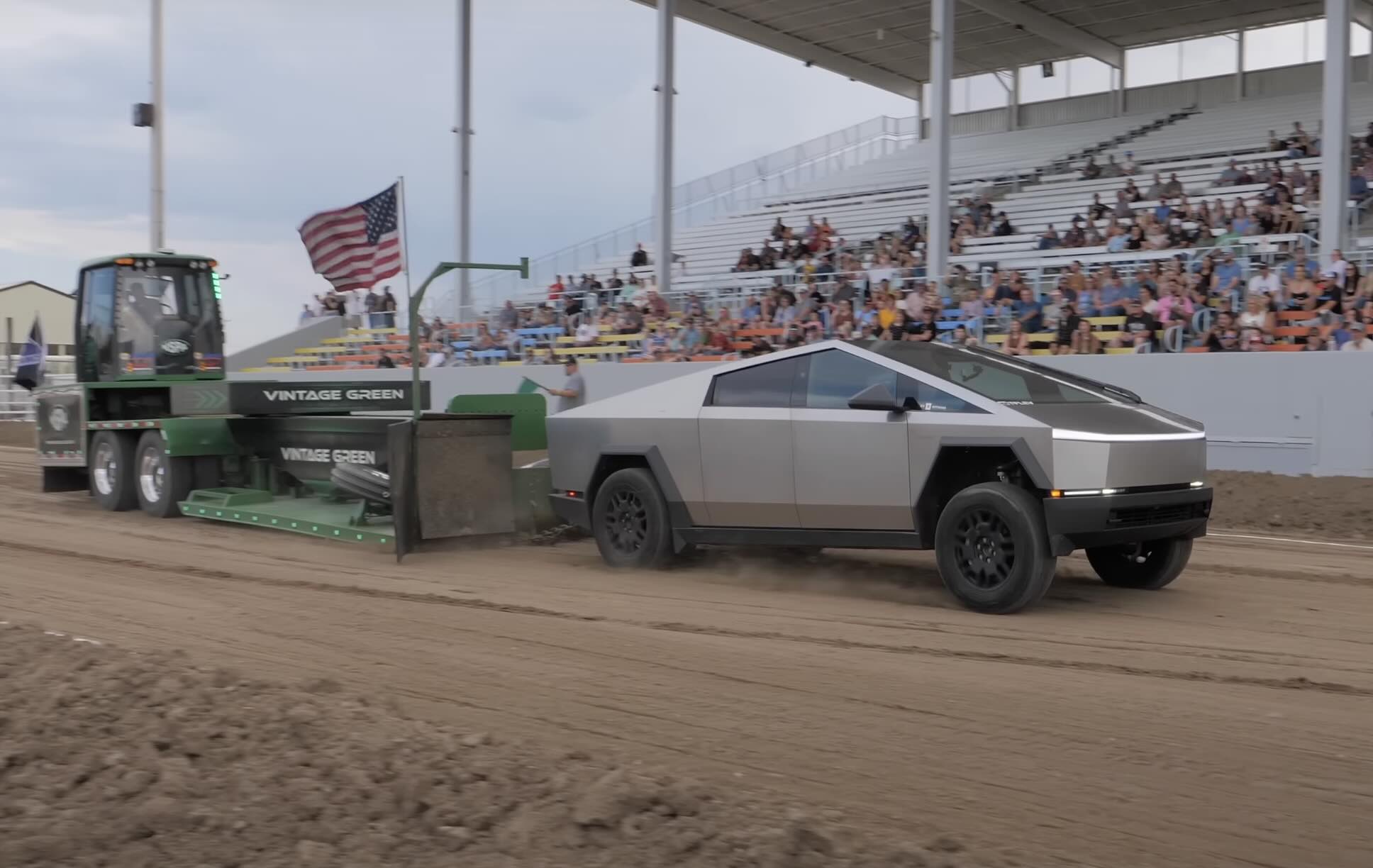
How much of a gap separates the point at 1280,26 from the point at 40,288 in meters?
65.1

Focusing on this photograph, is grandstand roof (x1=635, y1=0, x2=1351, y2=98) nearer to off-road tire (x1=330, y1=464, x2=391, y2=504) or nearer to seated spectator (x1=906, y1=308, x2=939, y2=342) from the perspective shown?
Answer: seated spectator (x1=906, y1=308, x2=939, y2=342)

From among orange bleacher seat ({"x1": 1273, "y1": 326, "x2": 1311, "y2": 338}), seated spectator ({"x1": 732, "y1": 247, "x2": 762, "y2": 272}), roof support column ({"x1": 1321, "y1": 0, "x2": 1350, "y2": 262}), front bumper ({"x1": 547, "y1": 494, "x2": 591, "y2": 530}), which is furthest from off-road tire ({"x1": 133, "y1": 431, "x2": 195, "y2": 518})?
seated spectator ({"x1": 732, "y1": 247, "x2": 762, "y2": 272})

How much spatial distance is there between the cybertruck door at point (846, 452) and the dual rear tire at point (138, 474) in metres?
7.33

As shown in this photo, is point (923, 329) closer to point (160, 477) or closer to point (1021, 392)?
point (160, 477)

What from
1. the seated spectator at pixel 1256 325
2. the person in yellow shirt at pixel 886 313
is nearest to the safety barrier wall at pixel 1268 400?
the seated spectator at pixel 1256 325

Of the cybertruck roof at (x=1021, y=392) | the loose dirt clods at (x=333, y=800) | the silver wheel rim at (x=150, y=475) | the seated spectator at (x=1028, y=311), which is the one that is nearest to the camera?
the loose dirt clods at (x=333, y=800)

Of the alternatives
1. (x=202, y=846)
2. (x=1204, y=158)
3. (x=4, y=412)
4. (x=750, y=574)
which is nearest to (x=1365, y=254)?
(x=1204, y=158)

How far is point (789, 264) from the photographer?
26094mm

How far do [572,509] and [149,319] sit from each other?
7125 millimetres

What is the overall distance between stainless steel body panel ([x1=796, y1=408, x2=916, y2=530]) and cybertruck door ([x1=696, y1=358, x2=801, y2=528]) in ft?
0.38

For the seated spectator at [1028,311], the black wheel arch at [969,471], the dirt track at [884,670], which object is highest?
the seated spectator at [1028,311]

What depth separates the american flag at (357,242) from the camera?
2955cm

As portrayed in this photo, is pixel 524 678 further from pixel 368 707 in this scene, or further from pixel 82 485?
pixel 82 485

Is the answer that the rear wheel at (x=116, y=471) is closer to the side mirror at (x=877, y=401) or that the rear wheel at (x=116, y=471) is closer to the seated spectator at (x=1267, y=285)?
the side mirror at (x=877, y=401)
